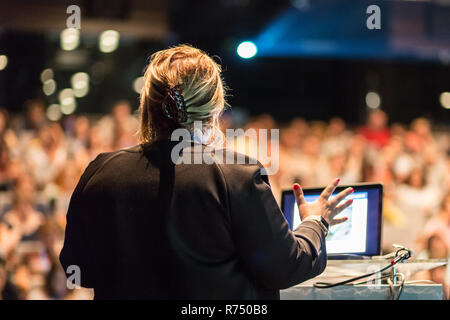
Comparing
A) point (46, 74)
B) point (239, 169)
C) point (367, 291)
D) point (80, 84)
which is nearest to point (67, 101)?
point (46, 74)

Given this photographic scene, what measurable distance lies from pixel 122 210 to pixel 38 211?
3.95m

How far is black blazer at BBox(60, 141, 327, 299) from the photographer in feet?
4.66

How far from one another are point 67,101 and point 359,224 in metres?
7.75

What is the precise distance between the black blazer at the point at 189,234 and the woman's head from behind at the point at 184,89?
0.08 m

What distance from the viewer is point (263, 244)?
141 centimetres

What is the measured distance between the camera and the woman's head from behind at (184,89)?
1520mm

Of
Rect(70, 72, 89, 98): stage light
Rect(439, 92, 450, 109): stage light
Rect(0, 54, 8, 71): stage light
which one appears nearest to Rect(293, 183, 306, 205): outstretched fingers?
Rect(0, 54, 8, 71): stage light

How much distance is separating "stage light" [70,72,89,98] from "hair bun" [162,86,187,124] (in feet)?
27.2

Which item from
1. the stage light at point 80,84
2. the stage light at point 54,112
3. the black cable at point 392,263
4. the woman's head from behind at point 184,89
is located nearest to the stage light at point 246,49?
the woman's head from behind at point 184,89

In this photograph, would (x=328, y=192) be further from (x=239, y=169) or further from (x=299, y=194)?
(x=239, y=169)

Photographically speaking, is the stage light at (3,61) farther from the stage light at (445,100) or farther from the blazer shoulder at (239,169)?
the blazer shoulder at (239,169)

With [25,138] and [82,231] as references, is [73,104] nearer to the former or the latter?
[25,138]

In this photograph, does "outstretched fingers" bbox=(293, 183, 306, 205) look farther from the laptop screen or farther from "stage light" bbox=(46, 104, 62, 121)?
"stage light" bbox=(46, 104, 62, 121)

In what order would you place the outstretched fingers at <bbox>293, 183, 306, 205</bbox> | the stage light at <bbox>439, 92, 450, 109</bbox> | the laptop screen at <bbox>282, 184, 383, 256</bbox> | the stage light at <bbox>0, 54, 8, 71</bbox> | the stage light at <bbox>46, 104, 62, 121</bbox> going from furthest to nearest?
the stage light at <bbox>439, 92, 450, 109</bbox> < the stage light at <bbox>0, 54, 8, 71</bbox> < the stage light at <bbox>46, 104, 62, 121</bbox> < the laptop screen at <bbox>282, 184, 383, 256</bbox> < the outstretched fingers at <bbox>293, 183, 306, 205</bbox>
